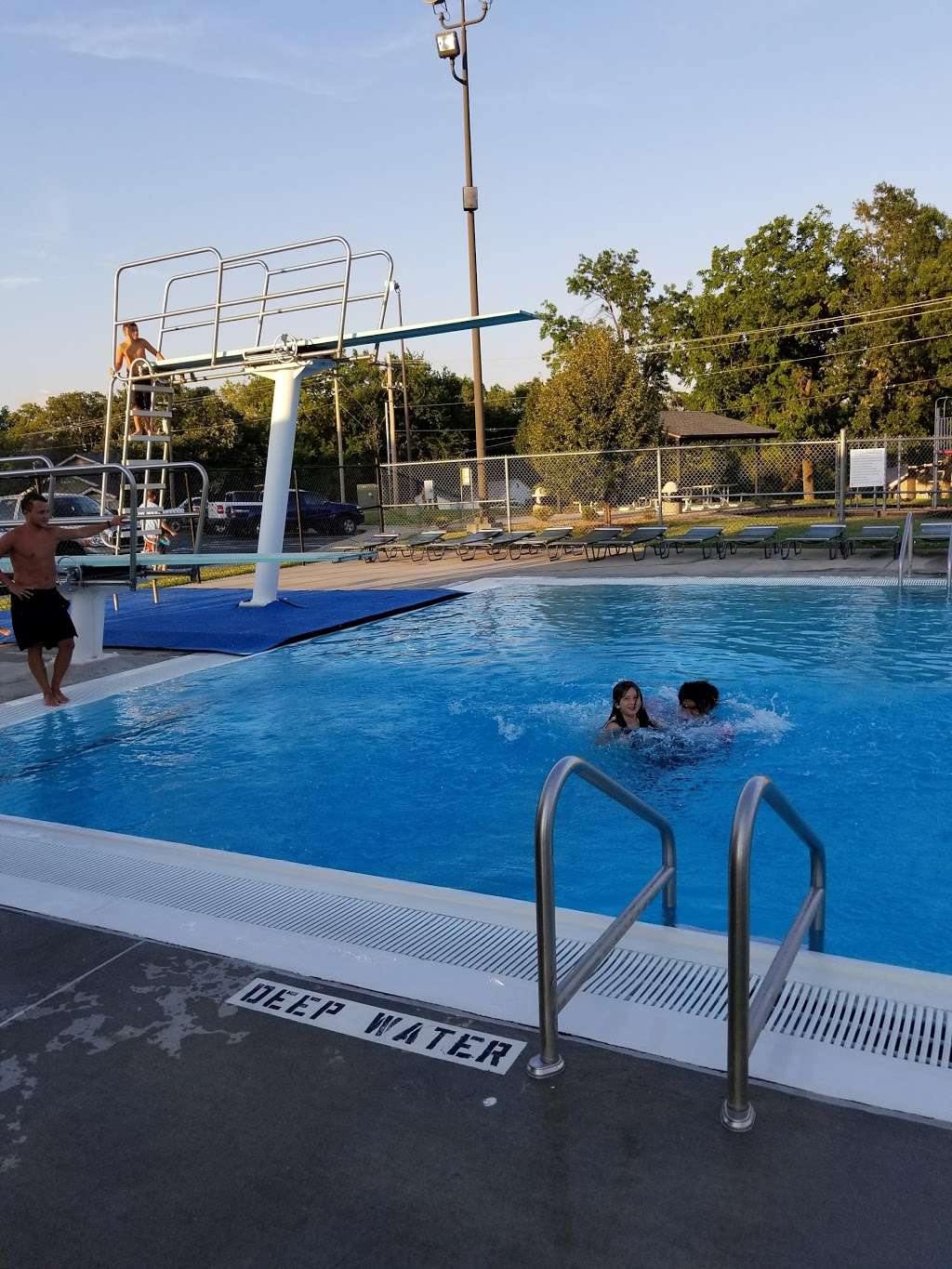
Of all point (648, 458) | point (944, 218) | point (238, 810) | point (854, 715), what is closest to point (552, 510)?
point (648, 458)

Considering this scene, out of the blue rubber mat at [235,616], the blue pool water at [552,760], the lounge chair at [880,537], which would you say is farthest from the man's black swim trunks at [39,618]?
the lounge chair at [880,537]

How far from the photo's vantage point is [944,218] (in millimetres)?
43688

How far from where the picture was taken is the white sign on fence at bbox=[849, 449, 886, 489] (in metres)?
19.2

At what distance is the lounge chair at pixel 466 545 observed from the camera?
2086 centimetres

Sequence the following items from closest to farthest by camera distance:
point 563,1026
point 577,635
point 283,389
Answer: point 563,1026
point 577,635
point 283,389

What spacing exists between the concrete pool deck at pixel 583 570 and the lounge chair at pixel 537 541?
0.52 metres

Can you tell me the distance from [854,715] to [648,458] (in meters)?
19.1

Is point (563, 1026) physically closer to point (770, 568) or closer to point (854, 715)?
point (854, 715)

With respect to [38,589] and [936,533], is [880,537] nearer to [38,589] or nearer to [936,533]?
[936,533]

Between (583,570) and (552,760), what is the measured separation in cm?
1062

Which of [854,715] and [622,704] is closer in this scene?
[622,704]

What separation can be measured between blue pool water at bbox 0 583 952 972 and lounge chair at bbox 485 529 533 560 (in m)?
8.94

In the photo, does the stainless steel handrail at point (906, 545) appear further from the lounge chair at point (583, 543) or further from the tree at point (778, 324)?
the tree at point (778, 324)

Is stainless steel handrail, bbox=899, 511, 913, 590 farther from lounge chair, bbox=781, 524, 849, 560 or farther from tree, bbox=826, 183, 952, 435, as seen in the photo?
tree, bbox=826, 183, 952, 435
